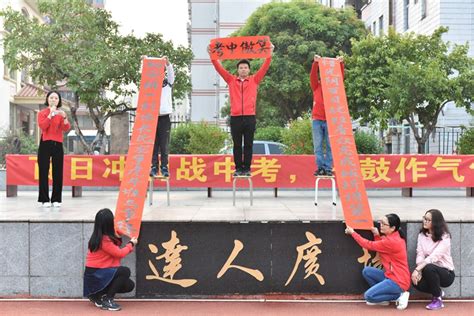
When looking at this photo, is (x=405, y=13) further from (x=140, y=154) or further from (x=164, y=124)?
(x=140, y=154)

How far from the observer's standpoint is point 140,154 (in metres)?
7.28

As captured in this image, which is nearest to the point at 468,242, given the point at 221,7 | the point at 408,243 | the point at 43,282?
the point at 408,243

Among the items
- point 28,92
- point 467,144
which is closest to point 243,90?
point 467,144

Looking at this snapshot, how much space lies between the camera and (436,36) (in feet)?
65.8

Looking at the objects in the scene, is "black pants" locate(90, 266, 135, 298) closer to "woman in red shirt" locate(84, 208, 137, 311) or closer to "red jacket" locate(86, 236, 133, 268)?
"woman in red shirt" locate(84, 208, 137, 311)

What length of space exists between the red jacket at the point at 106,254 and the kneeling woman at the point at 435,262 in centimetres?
311

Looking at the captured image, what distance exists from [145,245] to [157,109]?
1873mm

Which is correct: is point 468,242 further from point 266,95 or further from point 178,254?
point 266,95

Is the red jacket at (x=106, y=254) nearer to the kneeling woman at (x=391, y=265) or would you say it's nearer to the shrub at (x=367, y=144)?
the kneeling woman at (x=391, y=265)

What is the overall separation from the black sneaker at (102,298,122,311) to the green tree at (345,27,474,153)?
45.4 feet

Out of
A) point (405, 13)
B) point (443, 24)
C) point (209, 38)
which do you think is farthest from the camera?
point (209, 38)

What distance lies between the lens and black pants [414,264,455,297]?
6.23 m

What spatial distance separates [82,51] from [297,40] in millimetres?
13202

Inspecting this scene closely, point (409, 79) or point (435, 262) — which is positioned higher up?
point (409, 79)
